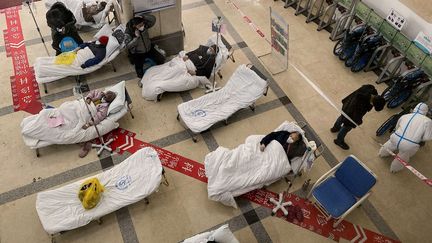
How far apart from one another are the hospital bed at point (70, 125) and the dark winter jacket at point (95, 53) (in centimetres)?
104

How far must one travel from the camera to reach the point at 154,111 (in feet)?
22.6

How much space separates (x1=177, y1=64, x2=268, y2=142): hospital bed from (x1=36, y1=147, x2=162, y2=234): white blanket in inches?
42.1

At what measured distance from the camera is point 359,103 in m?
5.83

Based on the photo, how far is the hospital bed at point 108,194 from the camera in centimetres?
503

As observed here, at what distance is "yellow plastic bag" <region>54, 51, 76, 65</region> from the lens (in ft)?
22.9

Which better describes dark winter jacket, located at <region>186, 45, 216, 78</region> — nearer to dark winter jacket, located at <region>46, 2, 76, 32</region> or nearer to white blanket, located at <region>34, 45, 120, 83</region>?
white blanket, located at <region>34, 45, 120, 83</region>

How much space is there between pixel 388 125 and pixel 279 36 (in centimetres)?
277

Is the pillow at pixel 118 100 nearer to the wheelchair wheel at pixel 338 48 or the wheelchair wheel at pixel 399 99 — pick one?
the wheelchair wheel at pixel 338 48

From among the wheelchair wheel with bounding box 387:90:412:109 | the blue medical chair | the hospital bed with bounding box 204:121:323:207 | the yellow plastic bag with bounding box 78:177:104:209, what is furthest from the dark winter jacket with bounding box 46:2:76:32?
the wheelchair wheel with bounding box 387:90:412:109

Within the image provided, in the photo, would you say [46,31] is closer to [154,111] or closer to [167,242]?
[154,111]

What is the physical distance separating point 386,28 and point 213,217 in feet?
17.2

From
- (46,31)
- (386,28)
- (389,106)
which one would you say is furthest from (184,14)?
(389,106)

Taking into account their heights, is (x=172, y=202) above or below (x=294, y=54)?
below

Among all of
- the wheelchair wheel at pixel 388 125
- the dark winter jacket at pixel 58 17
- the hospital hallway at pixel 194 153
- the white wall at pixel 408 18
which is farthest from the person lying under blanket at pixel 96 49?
the white wall at pixel 408 18
